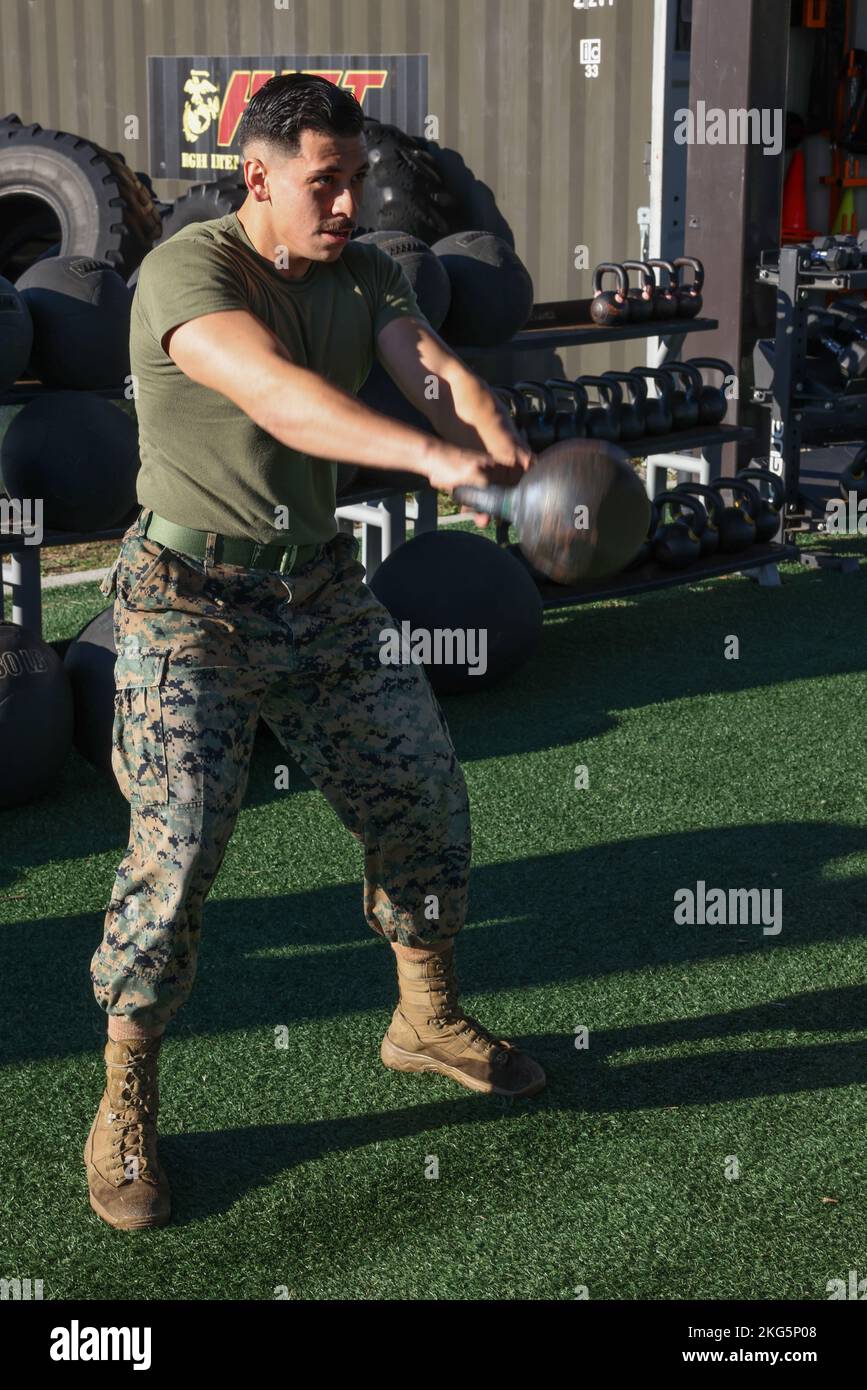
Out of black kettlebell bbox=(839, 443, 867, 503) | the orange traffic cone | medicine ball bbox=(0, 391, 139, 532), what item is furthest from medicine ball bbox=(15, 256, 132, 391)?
the orange traffic cone

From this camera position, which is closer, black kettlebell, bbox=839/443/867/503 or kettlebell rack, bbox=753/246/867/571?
kettlebell rack, bbox=753/246/867/571

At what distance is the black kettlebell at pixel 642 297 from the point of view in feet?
22.8

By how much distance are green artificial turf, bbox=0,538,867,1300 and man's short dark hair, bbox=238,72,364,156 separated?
1841 millimetres

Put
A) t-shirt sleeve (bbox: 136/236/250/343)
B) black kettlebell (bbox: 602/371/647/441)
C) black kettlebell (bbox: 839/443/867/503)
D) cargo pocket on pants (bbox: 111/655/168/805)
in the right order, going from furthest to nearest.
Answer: black kettlebell (bbox: 839/443/867/503) < black kettlebell (bbox: 602/371/647/441) < cargo pocket on pants (bbox: 111/655/168/805) < t-shirt sleeve (bbox: 136/236/250/343)

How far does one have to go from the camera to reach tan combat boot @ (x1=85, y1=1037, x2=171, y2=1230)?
287 cm

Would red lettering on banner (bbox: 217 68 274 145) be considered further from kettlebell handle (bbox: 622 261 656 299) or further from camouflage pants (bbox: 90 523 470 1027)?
camouflage pants (bbox: 90 523 470 1027)

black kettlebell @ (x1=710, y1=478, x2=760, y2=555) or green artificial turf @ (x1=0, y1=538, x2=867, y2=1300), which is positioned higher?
black kettlebell @ (x1=710, y1=478, x2=760, y2=555)

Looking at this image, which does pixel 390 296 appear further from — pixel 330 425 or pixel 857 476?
pixel 857 476

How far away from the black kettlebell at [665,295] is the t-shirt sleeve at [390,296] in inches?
173

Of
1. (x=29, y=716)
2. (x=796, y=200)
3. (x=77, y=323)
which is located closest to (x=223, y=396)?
(x=29, y=716)

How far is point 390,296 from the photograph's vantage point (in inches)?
112

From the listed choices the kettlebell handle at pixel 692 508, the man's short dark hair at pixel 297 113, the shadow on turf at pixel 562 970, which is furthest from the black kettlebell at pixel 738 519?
the man's short dark hair at pixel 297 113
